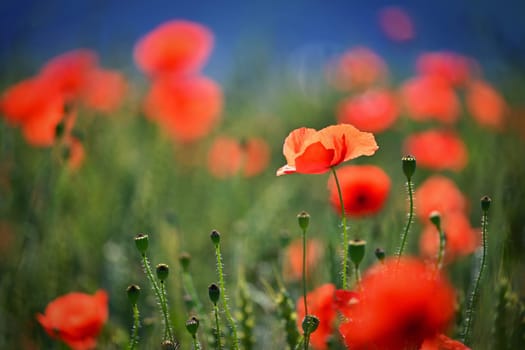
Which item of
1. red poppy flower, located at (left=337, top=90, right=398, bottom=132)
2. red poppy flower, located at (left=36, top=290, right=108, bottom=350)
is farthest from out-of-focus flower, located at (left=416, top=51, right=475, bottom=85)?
red poppy flower, located at (left=36, top=290, right=108, bottom=350)

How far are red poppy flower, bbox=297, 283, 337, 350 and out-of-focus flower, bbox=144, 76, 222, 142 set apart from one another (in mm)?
1577

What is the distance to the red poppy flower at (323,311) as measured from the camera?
41.7 inches

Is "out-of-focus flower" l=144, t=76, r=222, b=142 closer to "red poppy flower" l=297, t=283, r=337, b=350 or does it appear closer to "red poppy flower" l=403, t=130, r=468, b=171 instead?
"red poppy flower" l=403, t=130, r=468, b=171

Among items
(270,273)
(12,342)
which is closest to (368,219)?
(270,273)

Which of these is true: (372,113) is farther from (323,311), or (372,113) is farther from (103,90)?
(323,311)

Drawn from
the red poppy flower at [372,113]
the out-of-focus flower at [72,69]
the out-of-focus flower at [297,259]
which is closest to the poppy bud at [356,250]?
the out-of-focus flower at [297,259]

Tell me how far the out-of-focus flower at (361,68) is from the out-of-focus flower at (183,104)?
140 centimetres

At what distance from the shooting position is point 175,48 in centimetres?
249

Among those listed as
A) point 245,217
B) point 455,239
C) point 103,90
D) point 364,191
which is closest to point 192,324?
point 364,191

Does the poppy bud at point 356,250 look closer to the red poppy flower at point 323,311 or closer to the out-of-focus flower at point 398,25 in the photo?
the red poppy flower at point 323,311

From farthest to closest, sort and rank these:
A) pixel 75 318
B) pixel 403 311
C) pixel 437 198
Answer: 1. pixel 437 198
2. pixel 75 318
3. pixel 403 311

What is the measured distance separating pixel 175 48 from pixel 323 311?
1658 millimetres

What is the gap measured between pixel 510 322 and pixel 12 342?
1126 mm

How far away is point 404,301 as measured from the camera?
73 cm
